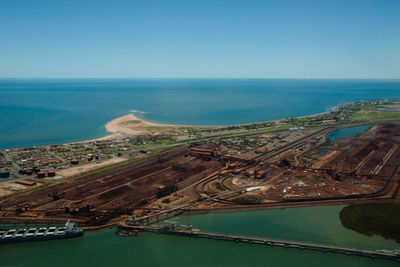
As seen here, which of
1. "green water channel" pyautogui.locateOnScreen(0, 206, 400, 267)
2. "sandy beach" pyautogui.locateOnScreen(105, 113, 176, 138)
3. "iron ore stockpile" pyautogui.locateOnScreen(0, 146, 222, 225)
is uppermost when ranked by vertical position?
"sandy beach" pyautogui.locateOnScreen(105, 113, 176, 138)

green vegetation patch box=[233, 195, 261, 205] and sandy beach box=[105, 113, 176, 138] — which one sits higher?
sandy beach box=[105, 113, 176, 138]

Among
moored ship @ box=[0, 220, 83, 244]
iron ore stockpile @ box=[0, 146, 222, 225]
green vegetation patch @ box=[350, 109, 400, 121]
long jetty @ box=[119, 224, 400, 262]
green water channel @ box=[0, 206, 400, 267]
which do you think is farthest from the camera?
green vegetation patch @ box=[350, 109, 400, 121]

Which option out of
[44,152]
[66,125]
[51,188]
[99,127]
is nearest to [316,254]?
[51,188]

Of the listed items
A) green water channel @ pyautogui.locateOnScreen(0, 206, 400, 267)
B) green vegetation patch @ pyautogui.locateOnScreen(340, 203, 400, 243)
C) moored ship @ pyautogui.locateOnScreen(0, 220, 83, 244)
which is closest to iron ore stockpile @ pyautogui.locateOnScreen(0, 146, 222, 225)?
moored ship @ pyautogui.locateOnScreen(0, 220, 83, 244)

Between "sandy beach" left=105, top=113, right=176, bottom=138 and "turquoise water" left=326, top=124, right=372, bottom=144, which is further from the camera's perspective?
"sandy beach" left=105, top=113, right=176, bottom=138

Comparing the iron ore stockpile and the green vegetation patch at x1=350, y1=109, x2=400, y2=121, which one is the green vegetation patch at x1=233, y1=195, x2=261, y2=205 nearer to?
the iron ore stockpile

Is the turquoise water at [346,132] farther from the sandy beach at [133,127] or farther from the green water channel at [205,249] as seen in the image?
the sandy beach at [133,127]

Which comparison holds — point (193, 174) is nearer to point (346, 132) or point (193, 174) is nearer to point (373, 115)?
point (346, 132)

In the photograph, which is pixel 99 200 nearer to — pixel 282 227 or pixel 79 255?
pixel 79 255
